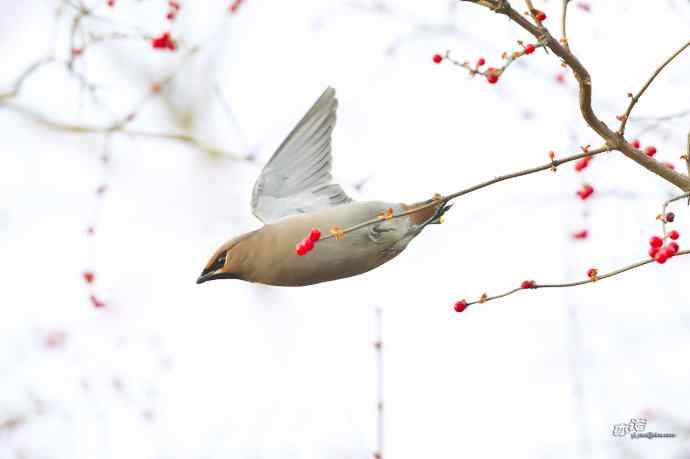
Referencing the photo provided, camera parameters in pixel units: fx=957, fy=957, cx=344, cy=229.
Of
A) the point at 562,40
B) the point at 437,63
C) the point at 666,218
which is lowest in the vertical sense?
the point at 666,218

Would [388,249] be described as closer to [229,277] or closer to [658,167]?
[229,277]

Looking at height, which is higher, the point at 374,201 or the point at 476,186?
the point at 374,201

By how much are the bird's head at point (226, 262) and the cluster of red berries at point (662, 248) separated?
4.65ft

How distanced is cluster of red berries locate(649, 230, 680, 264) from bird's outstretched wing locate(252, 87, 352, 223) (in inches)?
54.7

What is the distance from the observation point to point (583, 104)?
216 centimetres

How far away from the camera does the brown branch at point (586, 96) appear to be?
2.05 m

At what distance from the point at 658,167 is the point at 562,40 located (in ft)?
1.27

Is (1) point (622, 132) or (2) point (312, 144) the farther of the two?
(2) point (312, 144)

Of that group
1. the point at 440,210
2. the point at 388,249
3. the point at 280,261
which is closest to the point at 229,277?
the point at 280,261

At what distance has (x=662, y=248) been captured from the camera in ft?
7.39

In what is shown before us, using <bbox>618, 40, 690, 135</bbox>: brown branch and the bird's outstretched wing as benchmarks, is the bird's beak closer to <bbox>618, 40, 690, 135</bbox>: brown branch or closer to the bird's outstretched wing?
the bird's outstretched wing

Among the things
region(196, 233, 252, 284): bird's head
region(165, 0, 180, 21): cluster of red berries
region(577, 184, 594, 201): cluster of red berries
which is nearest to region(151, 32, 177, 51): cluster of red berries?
region(165, 0, 180, 21): cluster of red berries

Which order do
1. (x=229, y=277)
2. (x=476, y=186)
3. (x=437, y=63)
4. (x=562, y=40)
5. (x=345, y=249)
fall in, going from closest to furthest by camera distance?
(x=476, y=186) < (x=562, y=40) < (x=437, y=63) < (x=345, y=249) < (x=229, y=277)

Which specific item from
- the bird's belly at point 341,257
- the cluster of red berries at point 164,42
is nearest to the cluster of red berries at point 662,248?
the bird's belly at point 341,257
